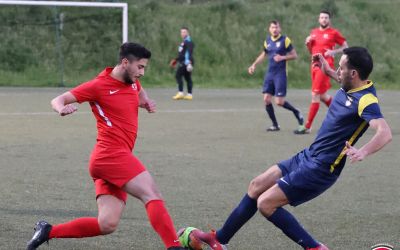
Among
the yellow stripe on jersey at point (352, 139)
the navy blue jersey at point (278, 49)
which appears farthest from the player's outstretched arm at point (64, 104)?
the navy blue jersey at point (278, 49)

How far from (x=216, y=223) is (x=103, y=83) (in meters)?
1.98

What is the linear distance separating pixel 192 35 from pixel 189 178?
25192mm

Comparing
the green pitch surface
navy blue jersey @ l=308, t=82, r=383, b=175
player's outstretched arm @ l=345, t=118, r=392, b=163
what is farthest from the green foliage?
player's outstretched arm @ l=345, t=118, r=392, b=163

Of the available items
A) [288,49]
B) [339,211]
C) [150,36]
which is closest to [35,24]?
[150,36]

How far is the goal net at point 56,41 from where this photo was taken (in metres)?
30.6

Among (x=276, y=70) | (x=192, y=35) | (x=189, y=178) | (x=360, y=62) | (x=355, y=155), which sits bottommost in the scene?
(x=192, y=35)

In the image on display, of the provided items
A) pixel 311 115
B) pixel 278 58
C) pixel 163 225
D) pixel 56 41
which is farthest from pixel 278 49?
pixel 56 41

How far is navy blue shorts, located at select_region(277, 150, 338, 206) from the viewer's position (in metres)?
6.31

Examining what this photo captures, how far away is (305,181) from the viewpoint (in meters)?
6.32

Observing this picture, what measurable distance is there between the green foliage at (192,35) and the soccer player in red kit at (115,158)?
22.3 m

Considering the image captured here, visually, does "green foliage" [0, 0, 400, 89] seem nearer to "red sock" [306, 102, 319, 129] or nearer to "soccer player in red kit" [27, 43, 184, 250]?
"red sock" [306, 102, 319, 129]

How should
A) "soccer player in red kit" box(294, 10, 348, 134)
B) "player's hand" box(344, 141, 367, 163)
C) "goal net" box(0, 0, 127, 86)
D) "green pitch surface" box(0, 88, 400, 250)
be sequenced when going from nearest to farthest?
"player's hand" box(344, 141, 367, 163)
"green pitch surface" box(0, 88, 400, 250)
"soccer player in red kit" box(294, 10, 348, 134)
"goal net" box(0, 0, 127, 86)

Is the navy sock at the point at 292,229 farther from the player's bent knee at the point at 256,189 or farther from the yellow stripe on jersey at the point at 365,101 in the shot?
the yellow stripe on jersey at the point at 365,101

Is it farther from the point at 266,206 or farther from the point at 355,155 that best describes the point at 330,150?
the point at 266,206
